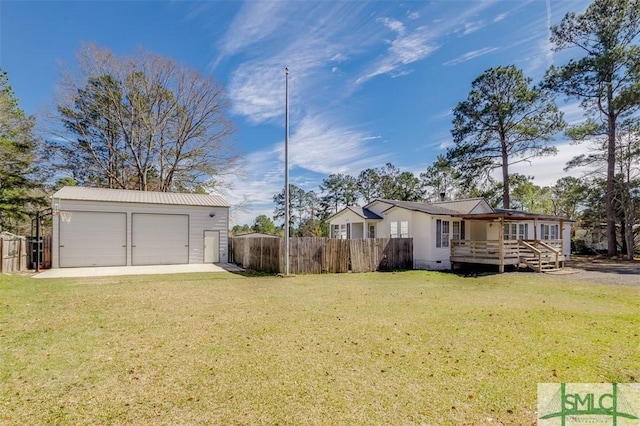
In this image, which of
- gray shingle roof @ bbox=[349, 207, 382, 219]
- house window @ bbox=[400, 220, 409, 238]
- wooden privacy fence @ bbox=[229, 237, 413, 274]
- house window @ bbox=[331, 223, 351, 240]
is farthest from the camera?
house window @ bbox=[331, 223, 351, 240]

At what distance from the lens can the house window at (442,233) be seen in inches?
680

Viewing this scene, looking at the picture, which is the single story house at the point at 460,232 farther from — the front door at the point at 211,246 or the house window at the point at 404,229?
the front door at the point at 211,246

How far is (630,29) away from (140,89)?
33484 mm

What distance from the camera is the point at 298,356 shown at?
14.8 feet

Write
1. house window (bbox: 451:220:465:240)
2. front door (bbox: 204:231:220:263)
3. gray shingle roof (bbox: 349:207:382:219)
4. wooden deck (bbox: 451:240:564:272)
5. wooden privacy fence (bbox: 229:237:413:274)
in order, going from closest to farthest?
wooden privacy fence (bbox: 229:237:413:274) → wooden deck (bbox: 451:240:564:272) → house window (bbox: 451:220:465:240) → front door (bbox: 204:231:220:263) → gray shingle roof (bbox: 349:207:382:219)

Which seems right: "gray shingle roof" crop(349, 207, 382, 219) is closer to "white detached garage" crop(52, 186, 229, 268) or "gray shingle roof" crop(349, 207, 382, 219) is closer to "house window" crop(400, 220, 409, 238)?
"house window" crop(400, 220, 409, 238)

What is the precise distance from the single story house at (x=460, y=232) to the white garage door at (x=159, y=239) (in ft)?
34.7

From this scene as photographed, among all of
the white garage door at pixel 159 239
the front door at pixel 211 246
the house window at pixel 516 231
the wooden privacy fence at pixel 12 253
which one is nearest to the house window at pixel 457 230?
the house window at pixel 516 231

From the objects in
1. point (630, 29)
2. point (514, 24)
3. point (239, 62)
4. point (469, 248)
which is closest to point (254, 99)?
point (239, 62)

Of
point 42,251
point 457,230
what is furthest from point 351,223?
point 42,251

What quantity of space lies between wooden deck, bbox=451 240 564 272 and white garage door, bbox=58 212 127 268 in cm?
1753

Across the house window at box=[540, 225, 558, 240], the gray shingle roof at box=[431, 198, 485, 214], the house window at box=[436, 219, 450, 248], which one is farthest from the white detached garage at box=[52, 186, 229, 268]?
the house window at box=[540, 225, 558, 240]

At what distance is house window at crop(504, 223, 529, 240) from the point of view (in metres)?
19.4

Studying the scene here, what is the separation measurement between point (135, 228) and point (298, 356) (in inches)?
639
